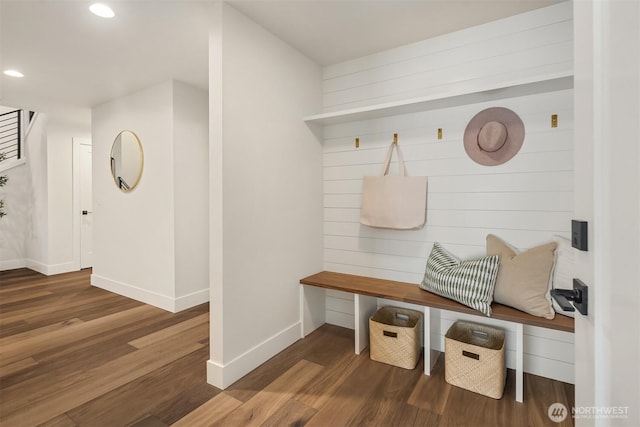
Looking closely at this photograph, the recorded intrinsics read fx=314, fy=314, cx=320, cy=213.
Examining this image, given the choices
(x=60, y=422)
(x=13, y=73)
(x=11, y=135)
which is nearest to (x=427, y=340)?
(x=60, y=422)

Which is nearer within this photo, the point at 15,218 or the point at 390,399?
the point at 390,399

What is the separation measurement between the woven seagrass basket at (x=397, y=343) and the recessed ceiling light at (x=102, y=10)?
106 inches

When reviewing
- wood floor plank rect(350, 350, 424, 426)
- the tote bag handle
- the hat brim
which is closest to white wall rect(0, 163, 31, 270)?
the tote bag handle

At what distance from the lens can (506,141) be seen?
6.77ft

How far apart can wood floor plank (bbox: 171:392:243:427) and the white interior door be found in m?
4.69

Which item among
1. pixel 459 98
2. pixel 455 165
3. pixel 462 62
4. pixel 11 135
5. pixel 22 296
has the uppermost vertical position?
pixel 11 135

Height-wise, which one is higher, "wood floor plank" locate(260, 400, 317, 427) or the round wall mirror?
the round wall mirror

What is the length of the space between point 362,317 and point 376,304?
273 mm

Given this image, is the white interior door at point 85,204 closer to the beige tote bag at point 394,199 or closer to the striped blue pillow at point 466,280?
the beige tote bag at point 394,199

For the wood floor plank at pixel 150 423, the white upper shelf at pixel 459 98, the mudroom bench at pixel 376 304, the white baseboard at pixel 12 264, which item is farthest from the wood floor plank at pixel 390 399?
the white baseboard at pixel 12 264

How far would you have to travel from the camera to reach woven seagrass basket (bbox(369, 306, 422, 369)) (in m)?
2.12

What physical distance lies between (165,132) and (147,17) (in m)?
1.30

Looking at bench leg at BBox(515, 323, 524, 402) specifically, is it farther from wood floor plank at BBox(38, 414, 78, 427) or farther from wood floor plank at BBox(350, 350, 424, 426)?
wood floor plank at BBox(38, 414, 78, 427)

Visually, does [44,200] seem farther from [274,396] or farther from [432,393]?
[432,393]
